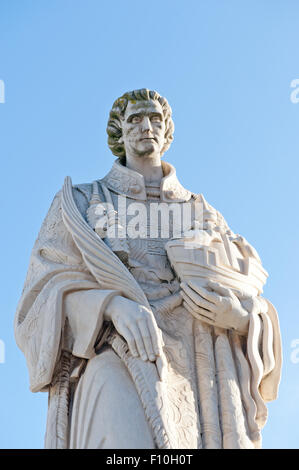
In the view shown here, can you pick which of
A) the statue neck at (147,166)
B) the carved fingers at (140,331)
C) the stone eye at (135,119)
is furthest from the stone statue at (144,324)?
the stone eye at (135,119)

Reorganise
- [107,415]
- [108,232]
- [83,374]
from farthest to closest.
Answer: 1. [108,232]
2. [83,374]
3. [107,415]

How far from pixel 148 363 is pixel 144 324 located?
0.33 metres

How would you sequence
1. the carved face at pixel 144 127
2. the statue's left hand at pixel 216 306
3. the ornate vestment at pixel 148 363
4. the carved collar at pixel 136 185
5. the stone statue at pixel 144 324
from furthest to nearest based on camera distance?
the carved face at pixel 144 127
the carved collar at pixel 136 185
the statue's left hand at pixel 216 306
the ornate vestment at pixel 148 363
the stone statue at pixel 144 324

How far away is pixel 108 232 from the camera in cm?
930

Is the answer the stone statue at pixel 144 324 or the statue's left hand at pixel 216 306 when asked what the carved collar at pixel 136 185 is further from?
the statue's left hand at pixel 216 306

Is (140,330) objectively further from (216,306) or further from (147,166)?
(147,166)

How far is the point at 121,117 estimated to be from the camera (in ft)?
35.0

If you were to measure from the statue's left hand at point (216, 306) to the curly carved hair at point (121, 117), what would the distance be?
224 centimetres

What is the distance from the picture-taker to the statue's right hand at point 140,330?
8.38 meters

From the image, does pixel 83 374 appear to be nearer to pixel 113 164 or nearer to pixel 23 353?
pixel 23 353

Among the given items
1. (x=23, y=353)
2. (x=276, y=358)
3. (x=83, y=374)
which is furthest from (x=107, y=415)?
(x=276, y=358)

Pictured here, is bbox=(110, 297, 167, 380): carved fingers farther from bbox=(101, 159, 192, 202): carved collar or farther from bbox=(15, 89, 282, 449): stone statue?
bbox=(101, 159, 192, 202): carved collar

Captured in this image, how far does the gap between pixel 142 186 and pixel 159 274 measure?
118 centimetres

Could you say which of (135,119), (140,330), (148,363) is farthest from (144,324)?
(135,119)
